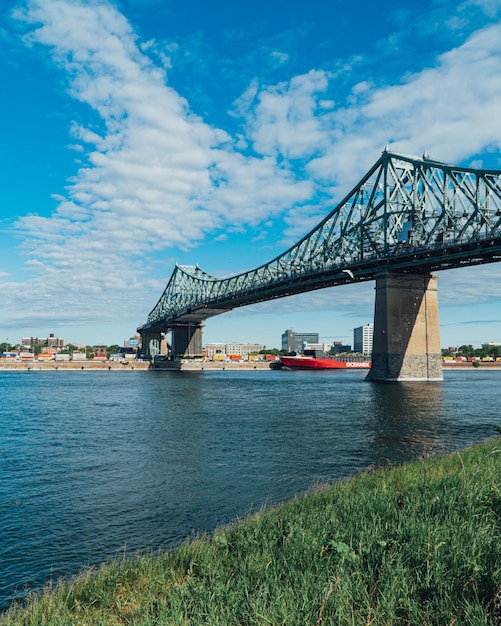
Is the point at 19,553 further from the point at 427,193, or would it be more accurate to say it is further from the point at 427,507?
the point at 427,193

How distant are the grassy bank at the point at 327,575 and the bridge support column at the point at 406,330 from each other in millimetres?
61928

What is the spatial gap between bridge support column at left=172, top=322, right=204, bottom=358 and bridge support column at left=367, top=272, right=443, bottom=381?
3006 inches

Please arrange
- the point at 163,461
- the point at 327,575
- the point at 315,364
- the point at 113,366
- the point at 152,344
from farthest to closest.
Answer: the point at 152,344
the point at 315,364
the point at 113,366
the point at 163,461
the point at 327,575

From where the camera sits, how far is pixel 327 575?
20.6 feet

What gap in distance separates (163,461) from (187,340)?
12469 centimetres

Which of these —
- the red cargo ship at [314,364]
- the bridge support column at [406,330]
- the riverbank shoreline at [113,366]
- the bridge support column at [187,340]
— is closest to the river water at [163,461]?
the bridge support column at [406,330]

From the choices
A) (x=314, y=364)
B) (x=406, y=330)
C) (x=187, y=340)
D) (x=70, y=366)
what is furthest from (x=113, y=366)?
(x=406, y=330)

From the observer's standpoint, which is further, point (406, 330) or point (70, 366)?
point (70, 366)

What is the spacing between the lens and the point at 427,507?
28.4ft

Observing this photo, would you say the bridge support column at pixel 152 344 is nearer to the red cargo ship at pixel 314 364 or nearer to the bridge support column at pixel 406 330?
the red cargo ship at pixel 314 364

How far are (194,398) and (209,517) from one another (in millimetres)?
37588

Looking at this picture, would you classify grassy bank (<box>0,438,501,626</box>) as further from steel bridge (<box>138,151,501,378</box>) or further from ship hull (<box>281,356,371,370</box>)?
ship hull (<box>281,356,371,370</box>)

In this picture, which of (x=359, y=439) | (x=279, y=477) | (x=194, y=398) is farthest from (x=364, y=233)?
(x=279, y=477)

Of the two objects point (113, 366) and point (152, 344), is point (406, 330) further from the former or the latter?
point (152, 344)
